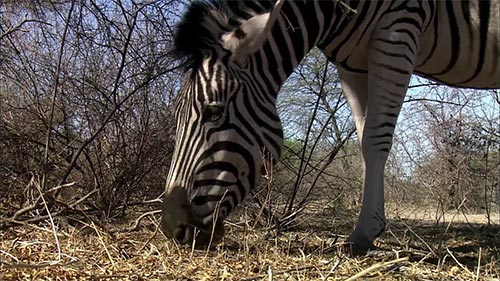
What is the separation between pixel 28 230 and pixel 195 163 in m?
0.87

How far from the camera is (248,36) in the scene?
270 centimetres

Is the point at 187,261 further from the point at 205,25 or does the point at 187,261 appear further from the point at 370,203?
the point at 205,25

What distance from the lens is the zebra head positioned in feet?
7.93

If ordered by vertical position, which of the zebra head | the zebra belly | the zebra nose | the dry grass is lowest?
the dry grass

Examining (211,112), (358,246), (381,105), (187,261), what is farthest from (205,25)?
(358,246)

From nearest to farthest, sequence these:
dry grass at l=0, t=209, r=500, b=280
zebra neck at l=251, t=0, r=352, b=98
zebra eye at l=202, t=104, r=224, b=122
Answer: dry grass at l=0, t=209, r=500, b=280
zebra eye at l=202, t=104, r=224, b=122
zebra neck at l=251, t=0, r=352, b=98

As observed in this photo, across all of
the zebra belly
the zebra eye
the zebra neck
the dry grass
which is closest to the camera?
the dry grass

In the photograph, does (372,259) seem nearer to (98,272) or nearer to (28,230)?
(98,272)

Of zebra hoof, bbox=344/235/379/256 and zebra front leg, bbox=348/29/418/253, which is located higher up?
zebra front leg, bbox=348/29/418/253

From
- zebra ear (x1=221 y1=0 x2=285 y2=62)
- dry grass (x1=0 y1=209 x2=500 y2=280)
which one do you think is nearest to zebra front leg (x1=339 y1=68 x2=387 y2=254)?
dry grass (x1=0 y1=209 x2=500 y2=280)

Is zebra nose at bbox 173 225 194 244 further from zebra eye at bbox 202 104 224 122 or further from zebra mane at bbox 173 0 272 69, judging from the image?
zebra mane at bbox 173 0 272 69

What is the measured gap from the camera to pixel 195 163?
2.47 metres

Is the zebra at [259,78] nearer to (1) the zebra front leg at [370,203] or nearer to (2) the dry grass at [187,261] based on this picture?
(1) the zebra front leg at [370,203]

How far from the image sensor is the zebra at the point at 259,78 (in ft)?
8.10
